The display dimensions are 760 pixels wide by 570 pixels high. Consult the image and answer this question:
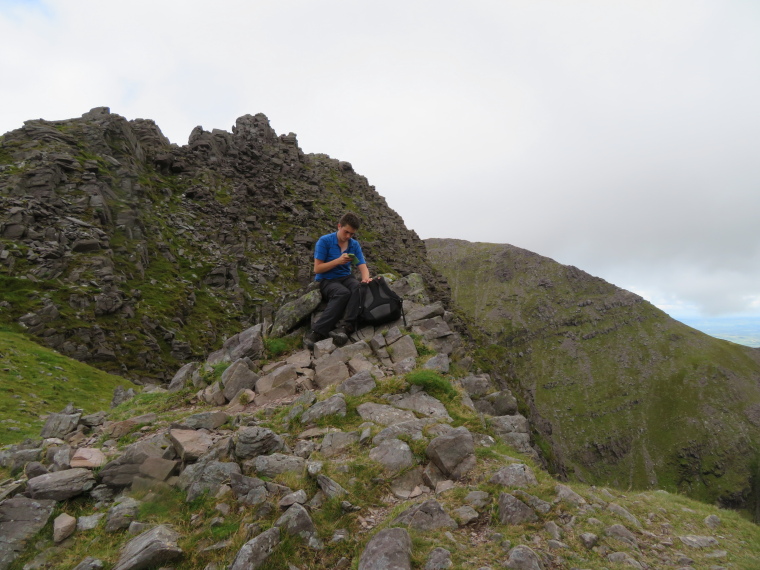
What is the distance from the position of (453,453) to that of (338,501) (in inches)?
97.6

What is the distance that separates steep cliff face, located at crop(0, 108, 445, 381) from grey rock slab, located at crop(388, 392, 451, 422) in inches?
412

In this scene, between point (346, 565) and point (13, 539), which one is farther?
point (13, 539)

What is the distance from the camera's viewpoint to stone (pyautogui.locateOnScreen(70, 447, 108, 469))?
291 inches

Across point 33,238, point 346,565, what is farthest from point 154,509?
point 33,238

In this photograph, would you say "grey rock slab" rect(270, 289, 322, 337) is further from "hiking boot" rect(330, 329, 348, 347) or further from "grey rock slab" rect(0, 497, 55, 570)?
"grey rock slab" rect(0, 497, 55, 570)

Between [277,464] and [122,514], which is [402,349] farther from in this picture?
[122,514]

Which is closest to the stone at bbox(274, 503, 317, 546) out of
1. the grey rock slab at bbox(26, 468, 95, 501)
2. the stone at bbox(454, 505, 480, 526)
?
the stone at bbox(454, 505, 480, 526)

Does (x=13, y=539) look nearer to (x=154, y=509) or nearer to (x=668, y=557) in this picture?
(x=154, y=509)

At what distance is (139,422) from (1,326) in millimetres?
Result: 32831

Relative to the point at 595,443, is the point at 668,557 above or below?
above

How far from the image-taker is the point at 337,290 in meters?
13.6

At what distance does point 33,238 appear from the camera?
4053cm

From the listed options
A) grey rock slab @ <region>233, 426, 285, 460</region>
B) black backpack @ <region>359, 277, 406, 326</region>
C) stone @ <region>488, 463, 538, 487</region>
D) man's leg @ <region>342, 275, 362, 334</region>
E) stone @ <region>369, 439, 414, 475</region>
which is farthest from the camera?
black backpack @ <region>359, 277, 406, 326</region>

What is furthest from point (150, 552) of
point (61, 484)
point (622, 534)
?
point (622, 534)
